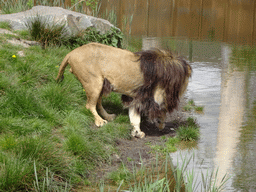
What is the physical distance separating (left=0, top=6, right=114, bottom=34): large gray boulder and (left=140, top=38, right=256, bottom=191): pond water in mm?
2610

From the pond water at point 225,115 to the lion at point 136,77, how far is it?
2.64 feet

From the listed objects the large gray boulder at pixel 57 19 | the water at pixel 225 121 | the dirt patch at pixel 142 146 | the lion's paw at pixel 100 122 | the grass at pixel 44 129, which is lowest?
the dirt patch at pixel 142 146

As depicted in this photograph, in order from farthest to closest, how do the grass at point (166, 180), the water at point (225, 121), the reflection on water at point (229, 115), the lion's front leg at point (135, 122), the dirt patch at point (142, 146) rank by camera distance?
the lion's front leg at point (135, 122), the reflection on water at point (229, 115), the dirt patch at point (142, 146), the water at point (225, 121), the grass at point (166, 180)

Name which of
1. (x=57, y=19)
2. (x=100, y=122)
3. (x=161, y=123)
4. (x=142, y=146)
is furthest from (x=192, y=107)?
(x=57, y=19)

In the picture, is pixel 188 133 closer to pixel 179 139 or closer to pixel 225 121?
pixel 179 139

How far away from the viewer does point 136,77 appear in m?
5.06

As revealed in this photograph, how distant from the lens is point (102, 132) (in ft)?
15.8

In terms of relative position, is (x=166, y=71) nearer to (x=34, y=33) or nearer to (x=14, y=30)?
(x=34, y=33)

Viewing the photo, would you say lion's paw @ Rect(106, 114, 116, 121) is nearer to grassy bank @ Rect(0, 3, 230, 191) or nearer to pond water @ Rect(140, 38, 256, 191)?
grassy bank @ Rect(0, 3, 230, 191)

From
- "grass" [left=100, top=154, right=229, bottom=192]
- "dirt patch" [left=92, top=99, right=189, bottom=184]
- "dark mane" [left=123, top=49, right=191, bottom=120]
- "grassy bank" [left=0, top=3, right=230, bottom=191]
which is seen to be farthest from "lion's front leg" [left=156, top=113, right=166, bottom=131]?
"grass" [left=100, top=154, right=229, bottom=192]

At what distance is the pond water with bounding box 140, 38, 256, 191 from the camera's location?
4.04m

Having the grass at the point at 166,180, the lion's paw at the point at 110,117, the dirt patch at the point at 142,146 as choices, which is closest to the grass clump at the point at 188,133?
the dirt patch at the point at 142,146

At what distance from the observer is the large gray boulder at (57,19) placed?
24.3 feet

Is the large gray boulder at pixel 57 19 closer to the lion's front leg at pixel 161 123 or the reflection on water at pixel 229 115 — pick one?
the reflection on water at pixel 229 115
